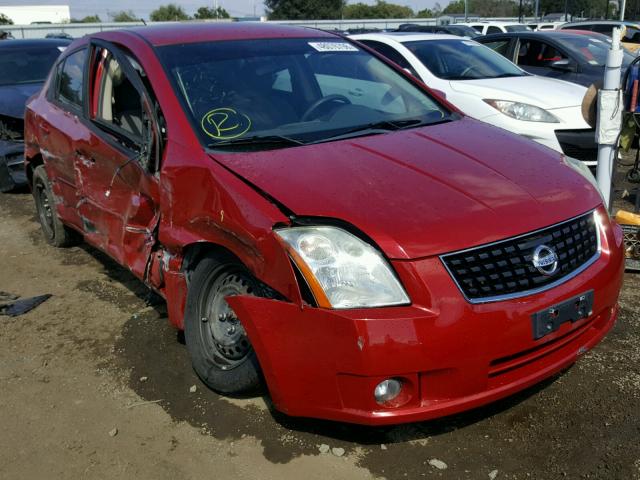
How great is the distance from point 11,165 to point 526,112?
220 inches

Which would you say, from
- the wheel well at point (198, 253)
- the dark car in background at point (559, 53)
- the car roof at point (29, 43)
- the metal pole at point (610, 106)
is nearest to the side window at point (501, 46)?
the dark car in background at point (559, 53)

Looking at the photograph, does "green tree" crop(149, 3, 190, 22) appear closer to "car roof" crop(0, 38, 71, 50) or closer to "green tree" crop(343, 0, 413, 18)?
"green tree" crop(343, 0, 413, 18)

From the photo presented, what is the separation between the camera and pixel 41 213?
5.75 meters

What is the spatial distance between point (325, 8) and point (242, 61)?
6465 cm

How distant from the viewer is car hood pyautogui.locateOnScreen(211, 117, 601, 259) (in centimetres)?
246

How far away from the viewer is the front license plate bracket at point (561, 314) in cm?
250

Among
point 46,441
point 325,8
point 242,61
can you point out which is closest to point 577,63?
point 242,61

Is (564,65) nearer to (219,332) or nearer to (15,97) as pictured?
(15,97)

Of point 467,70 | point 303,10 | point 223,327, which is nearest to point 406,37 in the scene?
point 467,70

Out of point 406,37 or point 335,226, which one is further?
point 406,37

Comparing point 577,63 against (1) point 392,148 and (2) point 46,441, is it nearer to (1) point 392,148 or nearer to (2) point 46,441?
(1) point 392,148

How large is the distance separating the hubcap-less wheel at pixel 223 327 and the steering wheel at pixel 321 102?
3.24 ft

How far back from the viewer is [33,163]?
18.3 feet

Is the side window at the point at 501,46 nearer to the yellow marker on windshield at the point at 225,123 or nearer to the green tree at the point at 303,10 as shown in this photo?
the yellow marker on windshield at the point at 225,123
